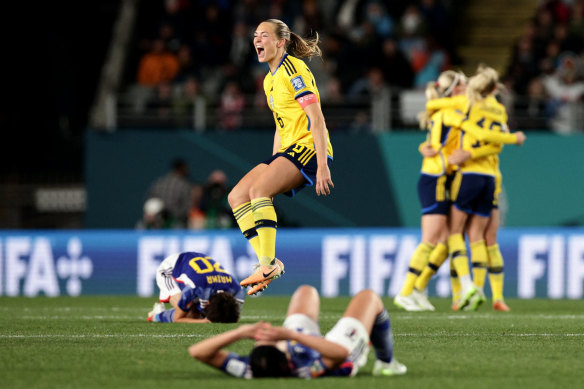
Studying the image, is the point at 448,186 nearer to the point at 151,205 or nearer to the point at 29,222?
the point at 151,205

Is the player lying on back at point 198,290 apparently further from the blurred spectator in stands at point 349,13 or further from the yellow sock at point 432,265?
the blurred spectator in stands at point 349,13

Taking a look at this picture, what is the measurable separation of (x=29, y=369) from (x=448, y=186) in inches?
253

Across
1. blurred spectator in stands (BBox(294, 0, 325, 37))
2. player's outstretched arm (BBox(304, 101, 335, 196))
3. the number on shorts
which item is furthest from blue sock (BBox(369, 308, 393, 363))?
blurred spectator in stands (BBox(294, 0, 325, 37))

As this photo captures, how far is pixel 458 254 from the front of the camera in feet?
39.3

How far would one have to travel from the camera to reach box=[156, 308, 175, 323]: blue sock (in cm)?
1004

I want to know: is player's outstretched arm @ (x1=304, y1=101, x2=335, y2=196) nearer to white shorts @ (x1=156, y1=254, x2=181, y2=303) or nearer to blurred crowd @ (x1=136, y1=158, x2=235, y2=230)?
white shorts @ (x1=156, y1=254, x2=181, y2=303)

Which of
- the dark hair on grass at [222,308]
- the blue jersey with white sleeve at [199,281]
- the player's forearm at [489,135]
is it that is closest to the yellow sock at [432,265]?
the player's forearm at [489,135]

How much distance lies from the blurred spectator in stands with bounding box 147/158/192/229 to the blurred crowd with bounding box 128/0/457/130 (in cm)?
138

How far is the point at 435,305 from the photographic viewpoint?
13109 mm

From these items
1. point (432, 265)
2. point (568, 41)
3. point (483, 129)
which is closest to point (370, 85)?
point (568, 41)

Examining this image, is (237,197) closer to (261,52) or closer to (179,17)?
(261,52)

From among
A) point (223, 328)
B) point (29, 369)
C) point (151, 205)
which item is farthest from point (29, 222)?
point (29, 369)

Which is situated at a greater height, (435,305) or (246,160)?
(246,160)

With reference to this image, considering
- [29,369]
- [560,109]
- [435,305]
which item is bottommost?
[435,305]
